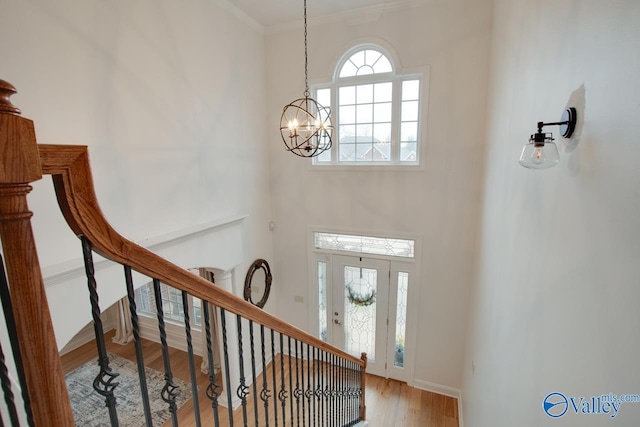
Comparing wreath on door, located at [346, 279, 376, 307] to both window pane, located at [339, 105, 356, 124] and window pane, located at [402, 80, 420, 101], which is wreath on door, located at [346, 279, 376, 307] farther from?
window pane, located at [402, 80, 420, 101]

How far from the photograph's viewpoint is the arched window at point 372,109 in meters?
4.23

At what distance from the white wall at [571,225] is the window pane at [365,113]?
211 centimetres

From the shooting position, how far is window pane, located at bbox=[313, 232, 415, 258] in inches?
178

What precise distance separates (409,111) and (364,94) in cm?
71

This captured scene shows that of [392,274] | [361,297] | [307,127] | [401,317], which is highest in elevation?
[307,127]

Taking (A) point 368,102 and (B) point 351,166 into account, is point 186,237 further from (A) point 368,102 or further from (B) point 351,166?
(A) point 368,102

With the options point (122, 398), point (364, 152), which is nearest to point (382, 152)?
point (364, 152)

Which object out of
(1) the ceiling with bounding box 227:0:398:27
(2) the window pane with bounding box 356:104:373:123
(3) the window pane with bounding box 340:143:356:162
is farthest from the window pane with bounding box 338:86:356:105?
(1) the ceiling with bounding box 227:0:398:27

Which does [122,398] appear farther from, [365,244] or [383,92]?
[383,92]

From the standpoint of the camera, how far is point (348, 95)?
178 inches

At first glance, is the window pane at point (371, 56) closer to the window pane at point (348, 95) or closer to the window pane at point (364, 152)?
the window pane at point (348, 95)

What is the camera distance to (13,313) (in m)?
0.57

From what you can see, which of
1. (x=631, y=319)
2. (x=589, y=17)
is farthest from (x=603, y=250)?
(x=589, y=17)

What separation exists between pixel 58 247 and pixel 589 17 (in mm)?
3311
